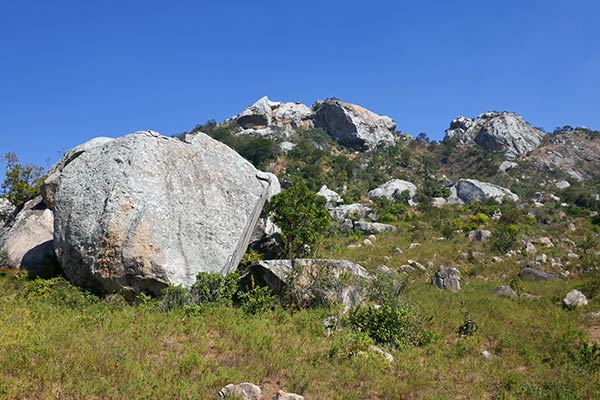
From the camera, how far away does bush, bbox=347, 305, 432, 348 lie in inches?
404

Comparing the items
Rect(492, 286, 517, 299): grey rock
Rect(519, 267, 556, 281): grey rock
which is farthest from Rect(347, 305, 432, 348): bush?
Rect(519, 267, 556, 281): grey rock

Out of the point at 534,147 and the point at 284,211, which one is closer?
the point at 284,211

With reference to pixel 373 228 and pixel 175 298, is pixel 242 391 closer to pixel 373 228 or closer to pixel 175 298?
pixel 175 298

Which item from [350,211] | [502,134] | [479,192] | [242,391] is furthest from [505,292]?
[502,134]

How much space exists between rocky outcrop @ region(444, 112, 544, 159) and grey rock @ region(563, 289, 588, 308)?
68772 millimetres

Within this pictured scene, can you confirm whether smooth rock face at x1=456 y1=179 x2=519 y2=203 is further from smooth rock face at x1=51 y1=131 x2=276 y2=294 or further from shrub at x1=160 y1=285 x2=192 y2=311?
shrub at x1=160 y1=285 x2=192 y2=311

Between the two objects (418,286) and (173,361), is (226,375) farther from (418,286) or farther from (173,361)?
(418,286)

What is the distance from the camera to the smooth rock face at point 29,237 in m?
15.1

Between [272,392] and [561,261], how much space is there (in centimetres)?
2052

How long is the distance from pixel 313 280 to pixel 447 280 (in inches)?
313

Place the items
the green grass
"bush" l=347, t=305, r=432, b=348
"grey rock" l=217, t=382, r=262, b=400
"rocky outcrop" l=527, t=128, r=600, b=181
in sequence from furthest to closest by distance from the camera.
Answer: "rocky outcrop" l=527, t=128, r=600, b=181 → "bush" l=347, t=305, r=432, b=348 → the green grass → "grey rock" l=217, t=382, r=262, b=400

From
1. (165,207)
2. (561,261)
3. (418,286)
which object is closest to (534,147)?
(561,261)

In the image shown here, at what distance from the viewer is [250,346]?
873cm

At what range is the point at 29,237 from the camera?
16297mm
